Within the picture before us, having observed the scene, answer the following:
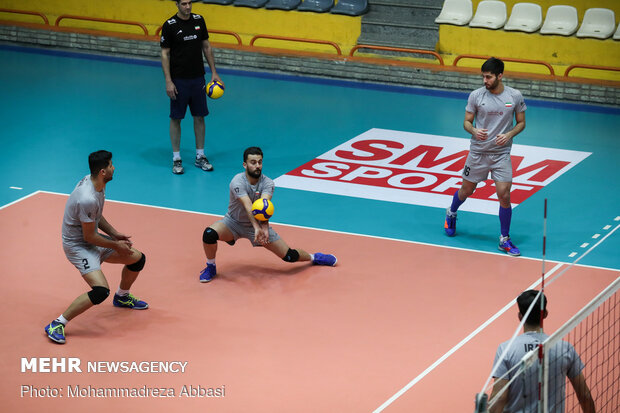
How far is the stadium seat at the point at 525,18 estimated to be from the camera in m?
19.6

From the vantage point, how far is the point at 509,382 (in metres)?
5.53

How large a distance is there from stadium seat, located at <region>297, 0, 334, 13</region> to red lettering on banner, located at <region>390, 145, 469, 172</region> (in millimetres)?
6909

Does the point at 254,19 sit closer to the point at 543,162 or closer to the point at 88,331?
the point at 543,162

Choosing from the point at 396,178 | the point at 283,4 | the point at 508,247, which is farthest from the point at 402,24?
the point at 508,247

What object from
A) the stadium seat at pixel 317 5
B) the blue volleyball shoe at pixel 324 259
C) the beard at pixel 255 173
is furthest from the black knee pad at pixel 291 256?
the stadium seat at pixel 317 5

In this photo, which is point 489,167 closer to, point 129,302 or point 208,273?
point 208,273

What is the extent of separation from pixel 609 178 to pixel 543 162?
1.08m

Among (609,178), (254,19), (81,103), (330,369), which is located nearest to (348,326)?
(330,369)

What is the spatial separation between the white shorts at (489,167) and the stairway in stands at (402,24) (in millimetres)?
9401

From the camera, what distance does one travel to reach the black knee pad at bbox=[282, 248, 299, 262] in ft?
33.9

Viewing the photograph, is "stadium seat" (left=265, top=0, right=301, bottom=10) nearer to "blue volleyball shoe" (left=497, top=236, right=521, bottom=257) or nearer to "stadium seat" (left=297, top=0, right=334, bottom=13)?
"stadium seat" (left=297, top=0, right=334, bottom=13)

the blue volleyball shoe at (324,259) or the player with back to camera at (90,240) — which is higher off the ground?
the player with back to camera at (90,240)

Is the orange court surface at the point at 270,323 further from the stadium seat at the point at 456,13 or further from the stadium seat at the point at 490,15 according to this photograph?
the stadium seat at the point at 456,13

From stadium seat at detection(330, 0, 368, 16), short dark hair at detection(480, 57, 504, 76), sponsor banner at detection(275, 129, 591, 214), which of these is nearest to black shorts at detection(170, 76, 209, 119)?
sponsor banner at detection(275, 129, 591, 214)
